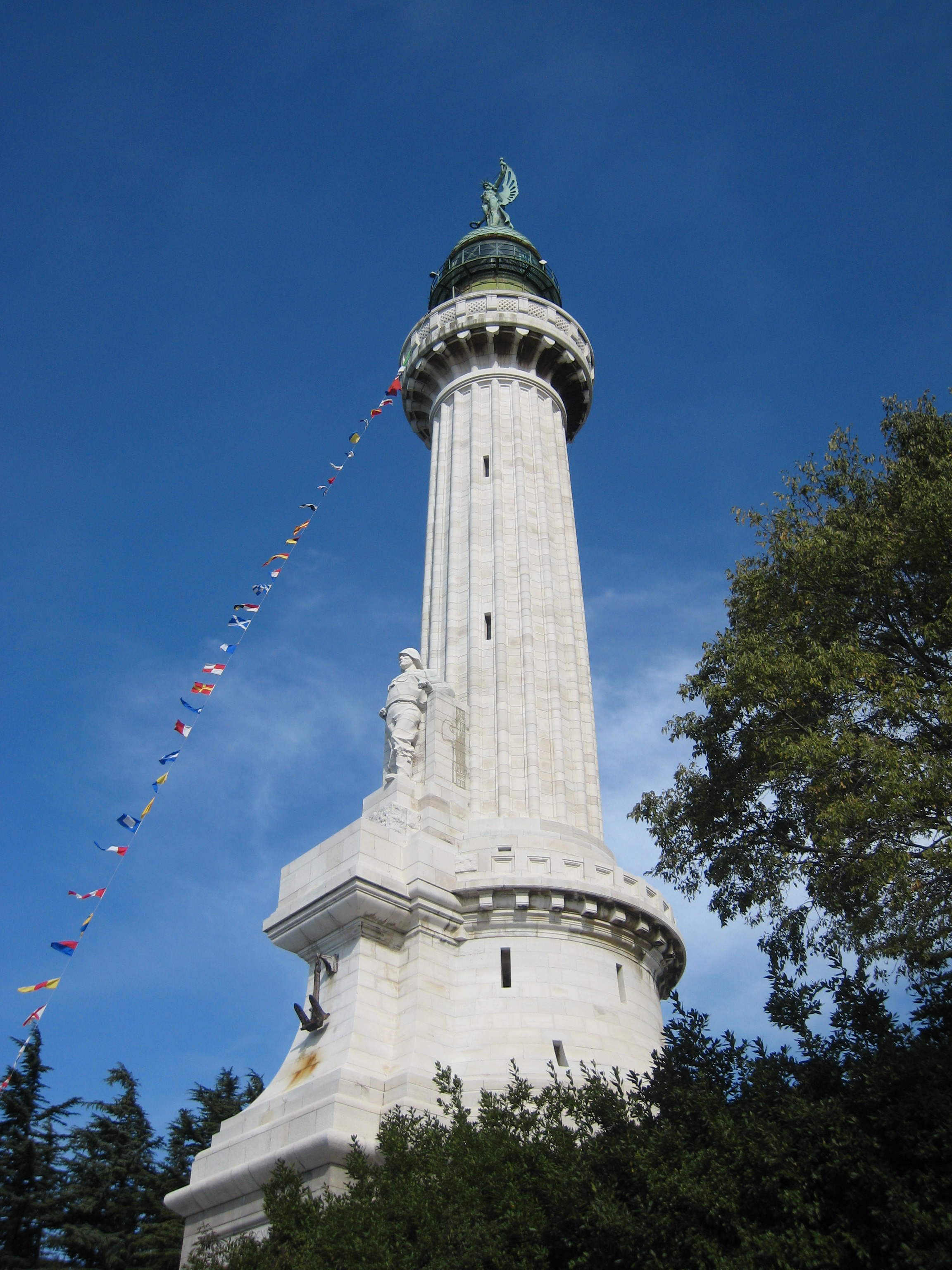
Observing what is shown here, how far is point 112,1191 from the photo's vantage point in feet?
102

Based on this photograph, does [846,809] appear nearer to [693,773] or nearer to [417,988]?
[693,773]

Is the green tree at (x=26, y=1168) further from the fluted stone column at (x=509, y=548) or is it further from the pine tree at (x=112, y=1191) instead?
the fluted stone column at (x=509, y=548)

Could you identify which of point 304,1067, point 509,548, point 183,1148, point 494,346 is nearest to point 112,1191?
point 183,1148

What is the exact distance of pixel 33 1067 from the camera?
31531 mm

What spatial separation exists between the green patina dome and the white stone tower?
25.6 feet

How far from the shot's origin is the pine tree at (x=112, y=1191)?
1153 inches

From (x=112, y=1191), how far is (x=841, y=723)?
2530 cm

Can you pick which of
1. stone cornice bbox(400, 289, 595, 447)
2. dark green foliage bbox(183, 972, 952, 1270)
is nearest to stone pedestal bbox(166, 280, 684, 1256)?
dark green foliage bbox(183, 972, 952, 1270)

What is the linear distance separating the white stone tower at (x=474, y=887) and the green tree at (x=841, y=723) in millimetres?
3168

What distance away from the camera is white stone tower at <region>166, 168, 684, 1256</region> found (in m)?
19.7

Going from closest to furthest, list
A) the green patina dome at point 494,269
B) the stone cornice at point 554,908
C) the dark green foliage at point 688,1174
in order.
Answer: the dark green foliage at point 688,1174, the stone cornice at point 554,908, the green patina dome at point 494,269

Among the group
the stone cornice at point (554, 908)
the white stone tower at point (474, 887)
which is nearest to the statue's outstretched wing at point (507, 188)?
the white stone tower at point (474, 887)

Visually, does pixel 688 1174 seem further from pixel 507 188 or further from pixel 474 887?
pixel 507 188

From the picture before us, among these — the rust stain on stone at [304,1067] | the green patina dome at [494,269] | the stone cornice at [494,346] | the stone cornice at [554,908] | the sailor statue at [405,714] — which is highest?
the green patina dome at [494,269]
